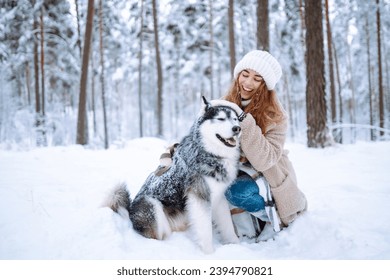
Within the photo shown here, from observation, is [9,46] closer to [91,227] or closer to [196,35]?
[91,227]

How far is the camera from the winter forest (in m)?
7.77

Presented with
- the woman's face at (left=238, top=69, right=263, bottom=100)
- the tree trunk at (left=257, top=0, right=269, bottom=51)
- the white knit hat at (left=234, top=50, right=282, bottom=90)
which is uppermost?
the tree trunk at (left=257, top=0, right=269, bottom=51)

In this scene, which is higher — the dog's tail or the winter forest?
the winter forest

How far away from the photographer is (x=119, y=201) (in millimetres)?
2838

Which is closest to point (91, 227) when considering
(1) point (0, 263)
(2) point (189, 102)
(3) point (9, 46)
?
(1) point (0, 263)

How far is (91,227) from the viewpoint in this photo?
2451 millimetres

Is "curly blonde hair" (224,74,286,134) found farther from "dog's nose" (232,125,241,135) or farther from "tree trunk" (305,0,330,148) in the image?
"tree trunk" (305,0,330,148)

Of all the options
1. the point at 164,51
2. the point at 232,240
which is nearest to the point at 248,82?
the point at 232,240

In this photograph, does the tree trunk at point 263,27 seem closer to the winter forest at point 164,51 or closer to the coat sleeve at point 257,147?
the winter forest at point 164,51

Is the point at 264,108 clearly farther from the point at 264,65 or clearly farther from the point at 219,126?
→ the point at 219,126

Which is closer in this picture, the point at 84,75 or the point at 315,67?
the point at 315,67

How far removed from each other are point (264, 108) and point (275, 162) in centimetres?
64

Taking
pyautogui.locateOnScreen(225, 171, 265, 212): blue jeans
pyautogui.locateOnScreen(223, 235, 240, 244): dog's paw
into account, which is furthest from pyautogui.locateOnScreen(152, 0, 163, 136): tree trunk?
pyautogui.locateOnScreen(223, 235, 240, 244): dog's paw

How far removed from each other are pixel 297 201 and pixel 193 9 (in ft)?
55.8
